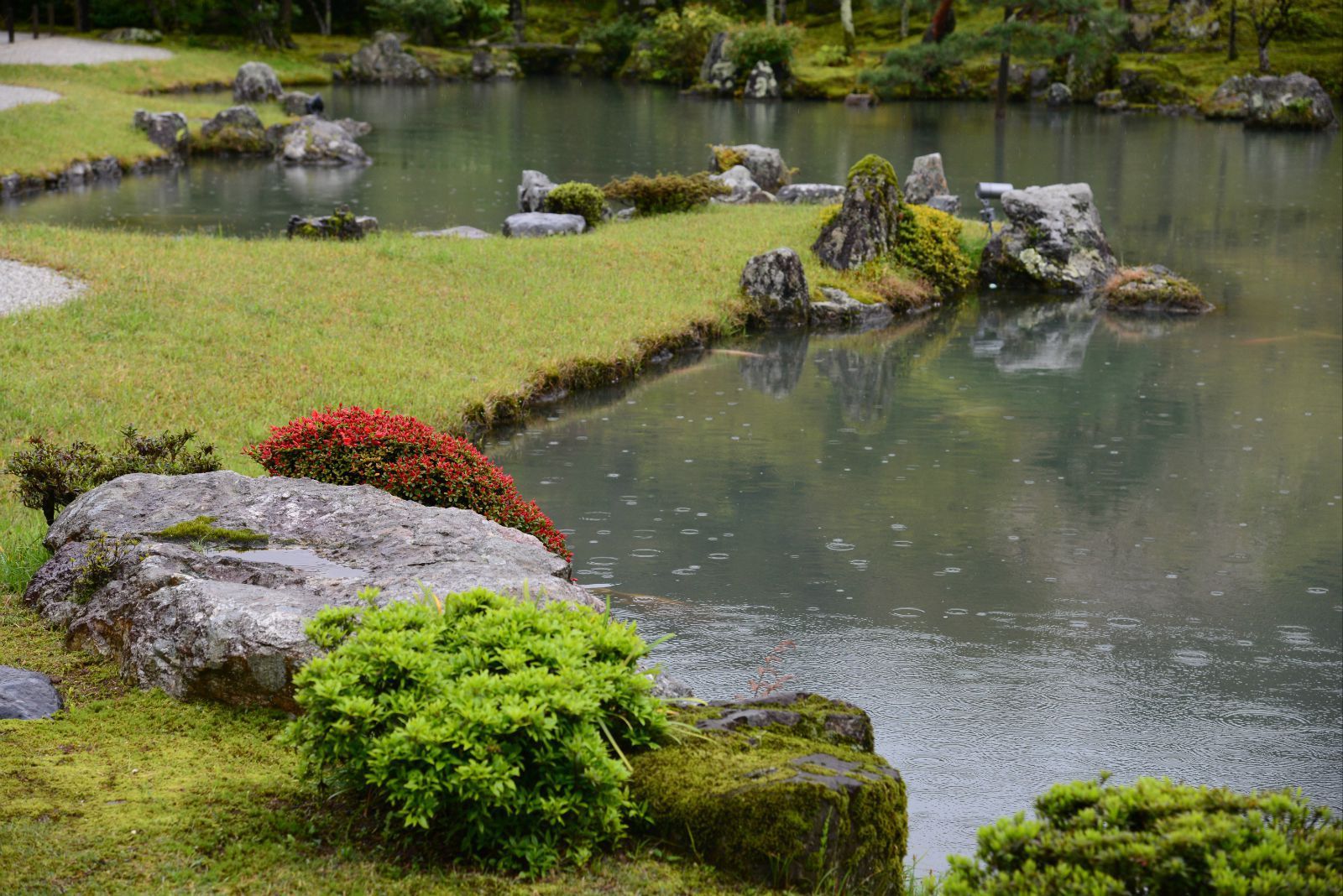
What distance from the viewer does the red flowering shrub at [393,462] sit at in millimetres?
10344

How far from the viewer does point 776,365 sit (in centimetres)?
2155

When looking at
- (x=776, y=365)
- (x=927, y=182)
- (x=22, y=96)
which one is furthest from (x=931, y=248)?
(x=22, y=96)

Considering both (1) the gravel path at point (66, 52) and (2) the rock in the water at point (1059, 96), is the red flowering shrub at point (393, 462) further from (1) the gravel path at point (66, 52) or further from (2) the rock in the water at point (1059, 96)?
(2) the rock in the water at point (1059, 96)

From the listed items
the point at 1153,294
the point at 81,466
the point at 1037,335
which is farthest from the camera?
the point at 1153,294

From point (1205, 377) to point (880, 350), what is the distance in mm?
5312

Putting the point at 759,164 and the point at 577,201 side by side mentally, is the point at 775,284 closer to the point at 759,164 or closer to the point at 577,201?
the point at 577,201

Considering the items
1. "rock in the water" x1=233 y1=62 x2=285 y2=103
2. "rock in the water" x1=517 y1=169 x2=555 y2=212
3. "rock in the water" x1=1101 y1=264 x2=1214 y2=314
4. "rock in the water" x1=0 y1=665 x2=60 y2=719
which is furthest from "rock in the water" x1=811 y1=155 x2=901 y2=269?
"rock in the water" x1=233 y1=62 x2=285 y2=103

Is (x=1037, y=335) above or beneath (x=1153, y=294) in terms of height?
beneath

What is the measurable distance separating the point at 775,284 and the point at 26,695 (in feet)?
60.1

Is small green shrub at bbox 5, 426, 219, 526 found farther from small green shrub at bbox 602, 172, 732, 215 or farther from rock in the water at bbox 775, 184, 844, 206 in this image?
rock in the water at bbox 775, 184, 844, 206

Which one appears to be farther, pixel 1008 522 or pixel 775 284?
pixel 775 284

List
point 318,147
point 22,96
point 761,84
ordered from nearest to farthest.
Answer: point 318,147
point 22,96
point 761,84

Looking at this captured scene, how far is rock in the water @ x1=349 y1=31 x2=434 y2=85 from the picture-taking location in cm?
7462

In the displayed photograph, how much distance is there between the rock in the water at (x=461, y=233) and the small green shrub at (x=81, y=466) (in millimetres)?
16835
